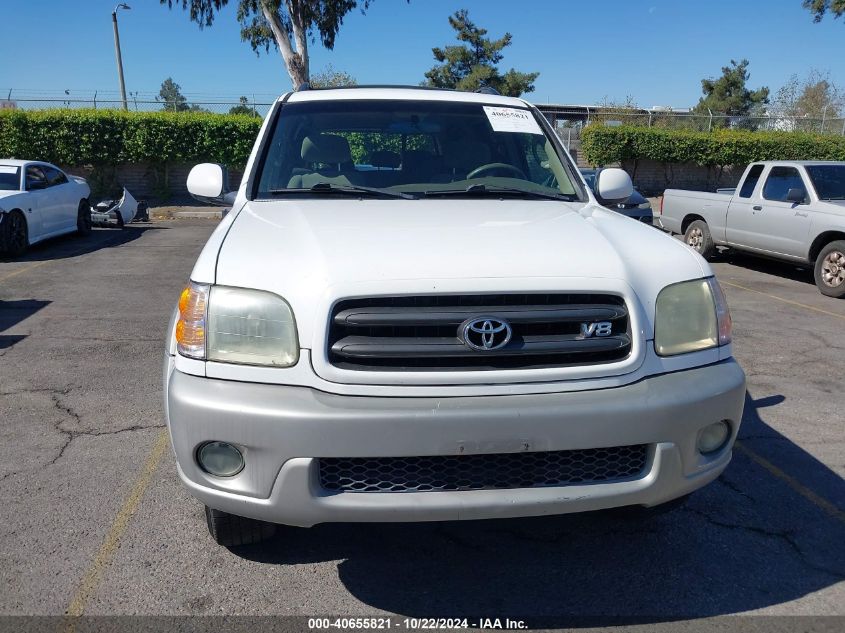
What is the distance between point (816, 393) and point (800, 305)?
11.7 ft

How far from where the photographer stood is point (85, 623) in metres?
2.51

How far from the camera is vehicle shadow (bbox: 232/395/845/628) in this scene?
8.68ft

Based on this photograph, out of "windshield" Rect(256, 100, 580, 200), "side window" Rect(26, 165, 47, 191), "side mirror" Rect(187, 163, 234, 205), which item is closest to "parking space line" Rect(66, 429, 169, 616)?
"side mirror" Rect(187, 163, 234, 205)

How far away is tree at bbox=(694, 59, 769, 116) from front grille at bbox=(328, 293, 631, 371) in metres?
66.3

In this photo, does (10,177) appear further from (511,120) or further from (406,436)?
(406,436)

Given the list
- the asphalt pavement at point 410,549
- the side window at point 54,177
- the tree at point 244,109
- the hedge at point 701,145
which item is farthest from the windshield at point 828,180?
the tree at point 244,109

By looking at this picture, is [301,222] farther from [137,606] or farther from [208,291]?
[137,606]

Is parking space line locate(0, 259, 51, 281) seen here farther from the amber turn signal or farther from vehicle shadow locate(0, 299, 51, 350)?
the amber turn signal

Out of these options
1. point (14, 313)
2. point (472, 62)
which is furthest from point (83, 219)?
point (472, 62)

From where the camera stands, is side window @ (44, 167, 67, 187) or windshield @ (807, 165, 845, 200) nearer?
windshield @ (807, 165, 845, 200)

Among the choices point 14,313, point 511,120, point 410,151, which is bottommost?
point 14,313

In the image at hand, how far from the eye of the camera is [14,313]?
287 inches

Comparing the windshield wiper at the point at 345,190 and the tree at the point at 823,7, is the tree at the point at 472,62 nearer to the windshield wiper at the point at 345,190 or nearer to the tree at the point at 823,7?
the tree at the point at 823,7

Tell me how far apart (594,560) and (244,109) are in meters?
22.1
